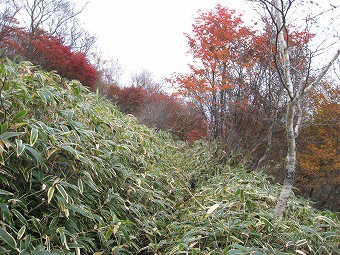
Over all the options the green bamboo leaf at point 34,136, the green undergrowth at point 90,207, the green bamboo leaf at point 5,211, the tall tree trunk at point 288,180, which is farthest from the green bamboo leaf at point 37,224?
the tall tree trunk at point 288,180

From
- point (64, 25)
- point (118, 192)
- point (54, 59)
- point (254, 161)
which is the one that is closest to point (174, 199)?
point (118, 192)

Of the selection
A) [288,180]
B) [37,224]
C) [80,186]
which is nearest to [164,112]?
[288,180]

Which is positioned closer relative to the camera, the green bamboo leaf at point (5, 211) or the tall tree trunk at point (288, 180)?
the green bamboo leaf at point (5, 211)

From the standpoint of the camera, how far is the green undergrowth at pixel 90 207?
1682mm

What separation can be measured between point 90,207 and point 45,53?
30.7 feet

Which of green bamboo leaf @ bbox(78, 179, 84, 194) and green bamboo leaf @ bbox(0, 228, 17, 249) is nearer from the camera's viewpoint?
green bamboo leaf @ bbox(0, 228, 17, 249)

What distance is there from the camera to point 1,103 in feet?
6.20

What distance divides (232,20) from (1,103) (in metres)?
5.43

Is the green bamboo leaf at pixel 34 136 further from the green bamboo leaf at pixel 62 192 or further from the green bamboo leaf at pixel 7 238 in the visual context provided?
the green bamboo leaf at pixel 7 238

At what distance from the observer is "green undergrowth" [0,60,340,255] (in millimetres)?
1682

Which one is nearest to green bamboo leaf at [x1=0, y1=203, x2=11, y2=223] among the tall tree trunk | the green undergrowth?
the green undergrowth

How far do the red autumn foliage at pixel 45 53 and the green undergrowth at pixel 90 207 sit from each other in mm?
7839

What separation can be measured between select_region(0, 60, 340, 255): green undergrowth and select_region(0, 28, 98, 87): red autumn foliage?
784cm

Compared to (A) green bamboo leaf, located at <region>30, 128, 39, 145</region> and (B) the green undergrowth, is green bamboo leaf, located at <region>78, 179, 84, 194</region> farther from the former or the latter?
(A) green bamboo leaf, located at <region>30, 128, 39, 145</region>
